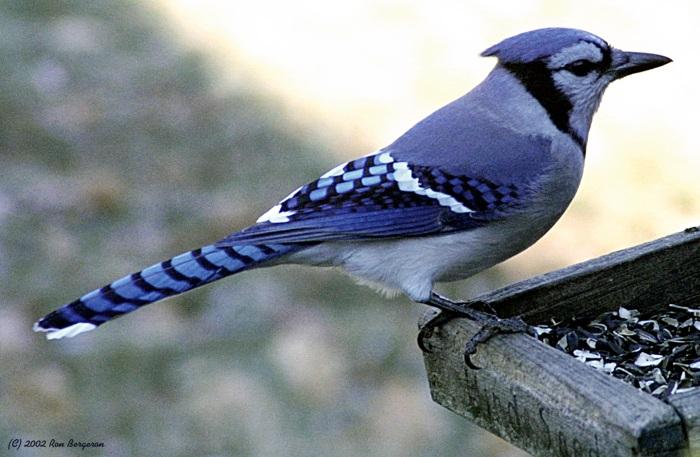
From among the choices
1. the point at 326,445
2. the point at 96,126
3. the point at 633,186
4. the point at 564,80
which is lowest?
the point at 326,445

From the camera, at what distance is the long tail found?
9.08 ft

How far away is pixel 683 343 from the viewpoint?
9.39 feet

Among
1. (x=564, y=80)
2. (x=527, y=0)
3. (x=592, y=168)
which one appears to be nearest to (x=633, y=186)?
(x=592, y=168)

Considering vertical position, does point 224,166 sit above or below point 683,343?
above

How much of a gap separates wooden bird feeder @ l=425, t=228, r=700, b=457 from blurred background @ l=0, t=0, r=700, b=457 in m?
1.34

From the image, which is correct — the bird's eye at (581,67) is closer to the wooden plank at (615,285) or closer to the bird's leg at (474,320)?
the wooden plank at (615,285)

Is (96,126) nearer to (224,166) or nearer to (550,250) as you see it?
(224,166)

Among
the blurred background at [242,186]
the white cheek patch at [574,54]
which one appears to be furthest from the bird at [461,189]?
the blurred background at [242,186]

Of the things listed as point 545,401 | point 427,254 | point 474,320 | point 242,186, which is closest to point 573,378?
point 545,401

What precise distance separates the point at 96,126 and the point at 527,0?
1991 millimetres

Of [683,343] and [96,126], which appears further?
[96,126]

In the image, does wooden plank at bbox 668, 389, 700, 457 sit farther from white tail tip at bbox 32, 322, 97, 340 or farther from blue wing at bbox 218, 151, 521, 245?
white tail tip at bbox 32, 322, 97, 340

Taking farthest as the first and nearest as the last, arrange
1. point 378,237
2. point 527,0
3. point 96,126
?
point 527,0
point 96,126
point 378,237

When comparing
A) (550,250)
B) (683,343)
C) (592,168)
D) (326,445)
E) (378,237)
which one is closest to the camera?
(683,343)
